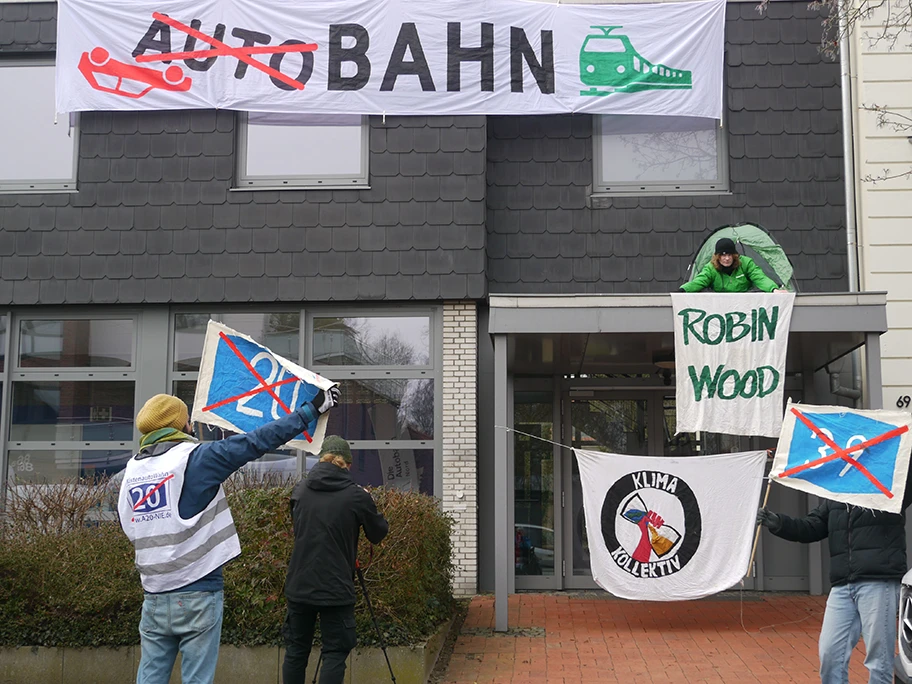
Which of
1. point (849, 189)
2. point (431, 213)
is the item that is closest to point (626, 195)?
point (431, 213)

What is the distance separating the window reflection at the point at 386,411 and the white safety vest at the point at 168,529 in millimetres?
6740

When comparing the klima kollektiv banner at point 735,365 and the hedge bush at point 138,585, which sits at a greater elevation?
the klima kollektiv banner at point 735,365

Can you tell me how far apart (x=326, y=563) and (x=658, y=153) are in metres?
8.13

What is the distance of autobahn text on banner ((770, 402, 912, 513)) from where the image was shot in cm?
722

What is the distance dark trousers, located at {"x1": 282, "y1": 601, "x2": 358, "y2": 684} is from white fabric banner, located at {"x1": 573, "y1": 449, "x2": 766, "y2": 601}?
3.68 m

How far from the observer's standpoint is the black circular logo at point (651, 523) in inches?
367

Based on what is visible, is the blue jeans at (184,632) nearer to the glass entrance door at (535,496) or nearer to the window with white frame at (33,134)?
the glass entrance door at (535,496)

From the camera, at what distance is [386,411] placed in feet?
39.7

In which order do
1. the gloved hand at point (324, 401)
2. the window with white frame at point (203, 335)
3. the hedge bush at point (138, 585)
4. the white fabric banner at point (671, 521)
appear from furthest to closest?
1. the window with white frame at point (203, 335)
2. the white fabric banner at point (671, 521)
3. the hedge bush at point (138, 585)
4. the gloved hand at point (324, 401)

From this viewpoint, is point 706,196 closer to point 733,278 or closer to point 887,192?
point 887,192

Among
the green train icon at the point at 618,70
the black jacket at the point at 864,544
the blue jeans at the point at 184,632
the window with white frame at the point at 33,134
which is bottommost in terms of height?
the blue jeans at the point at 184,632

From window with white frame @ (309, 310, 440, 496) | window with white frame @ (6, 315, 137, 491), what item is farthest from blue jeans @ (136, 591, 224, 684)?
window with white frame @ (6, 315, 137, 491)

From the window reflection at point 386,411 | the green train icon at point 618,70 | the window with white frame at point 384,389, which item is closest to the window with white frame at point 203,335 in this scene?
the window with white frame at point 384,389

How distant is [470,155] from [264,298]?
293 centimetres
